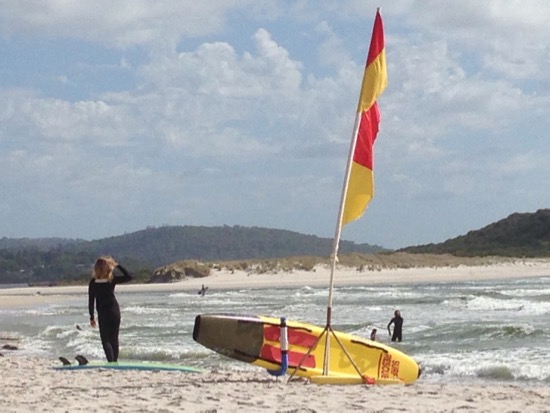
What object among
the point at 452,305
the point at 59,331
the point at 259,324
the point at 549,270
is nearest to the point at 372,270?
the point at 549,270

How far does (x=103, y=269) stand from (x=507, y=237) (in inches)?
4124

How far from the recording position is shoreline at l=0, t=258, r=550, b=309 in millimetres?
59375

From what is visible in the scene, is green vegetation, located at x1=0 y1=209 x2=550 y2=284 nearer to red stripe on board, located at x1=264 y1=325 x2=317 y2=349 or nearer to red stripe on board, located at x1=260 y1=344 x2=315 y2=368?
red stripe on board, located at x1=264 y1=325 x2=317 y2=349

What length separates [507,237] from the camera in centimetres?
11150

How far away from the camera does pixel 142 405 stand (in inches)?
326

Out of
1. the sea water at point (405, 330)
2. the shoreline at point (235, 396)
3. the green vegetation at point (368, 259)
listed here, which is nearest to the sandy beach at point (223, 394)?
the shoreline at point (235, 396)

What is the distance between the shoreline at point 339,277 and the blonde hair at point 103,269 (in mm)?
45611

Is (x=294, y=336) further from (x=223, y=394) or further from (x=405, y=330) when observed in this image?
(x=405, y=330)

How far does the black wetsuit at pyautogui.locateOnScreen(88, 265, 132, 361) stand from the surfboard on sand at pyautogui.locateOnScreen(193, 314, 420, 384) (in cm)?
109

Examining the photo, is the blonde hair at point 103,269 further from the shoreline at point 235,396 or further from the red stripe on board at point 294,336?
the red stripe on board at point 294,336

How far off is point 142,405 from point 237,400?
90cm

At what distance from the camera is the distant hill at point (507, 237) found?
A: 342 ft

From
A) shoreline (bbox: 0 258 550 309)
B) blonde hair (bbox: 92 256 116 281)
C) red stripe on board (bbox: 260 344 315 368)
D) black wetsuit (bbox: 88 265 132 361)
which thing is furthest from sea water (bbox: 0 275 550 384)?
shoreline (bbox: 0 258 550 309)

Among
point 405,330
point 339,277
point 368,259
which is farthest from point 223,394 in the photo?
point 368,259
